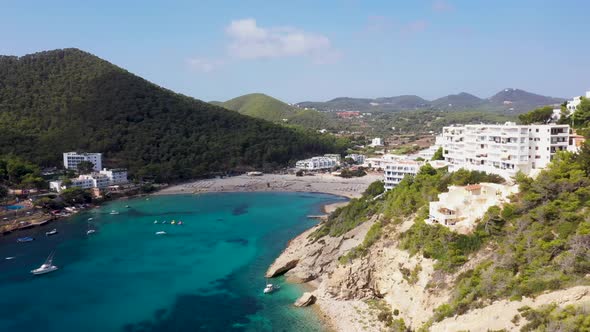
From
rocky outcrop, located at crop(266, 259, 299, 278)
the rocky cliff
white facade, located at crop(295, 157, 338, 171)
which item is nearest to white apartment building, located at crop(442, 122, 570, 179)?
the rocky cliff

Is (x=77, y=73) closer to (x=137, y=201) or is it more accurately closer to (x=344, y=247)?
(x=137, y=201)

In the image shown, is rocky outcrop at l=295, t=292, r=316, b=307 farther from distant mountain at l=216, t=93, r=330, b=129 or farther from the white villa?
distant mountain at l=216, t=93, r=330, b=129

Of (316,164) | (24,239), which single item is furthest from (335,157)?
(24,239)

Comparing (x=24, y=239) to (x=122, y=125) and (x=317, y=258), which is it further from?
(x=122, y=125)

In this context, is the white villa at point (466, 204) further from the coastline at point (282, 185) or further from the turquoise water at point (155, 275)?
the coastline at point (282, 185)

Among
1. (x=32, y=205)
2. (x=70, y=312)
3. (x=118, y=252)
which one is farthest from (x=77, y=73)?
(x=70, y=312)

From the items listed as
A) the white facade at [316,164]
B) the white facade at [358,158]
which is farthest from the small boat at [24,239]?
the white facade at [358,158]
